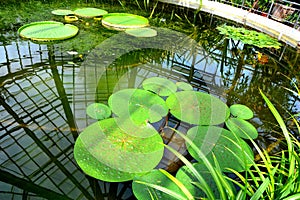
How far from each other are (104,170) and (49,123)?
831mm

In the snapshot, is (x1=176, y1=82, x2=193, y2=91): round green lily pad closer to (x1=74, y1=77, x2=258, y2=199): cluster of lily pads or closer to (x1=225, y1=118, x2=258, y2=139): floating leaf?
(x1=74, y1=77, x2=258, y2=199): cluster of lily pads

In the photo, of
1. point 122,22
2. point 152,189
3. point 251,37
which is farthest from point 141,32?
point 152,189

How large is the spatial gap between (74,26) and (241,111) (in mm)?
Answer: 3057

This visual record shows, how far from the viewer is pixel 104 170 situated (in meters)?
1.60

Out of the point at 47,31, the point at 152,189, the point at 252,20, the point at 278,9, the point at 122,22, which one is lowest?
the point at 152,189

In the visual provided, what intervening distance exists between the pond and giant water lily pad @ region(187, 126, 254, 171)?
0.18m

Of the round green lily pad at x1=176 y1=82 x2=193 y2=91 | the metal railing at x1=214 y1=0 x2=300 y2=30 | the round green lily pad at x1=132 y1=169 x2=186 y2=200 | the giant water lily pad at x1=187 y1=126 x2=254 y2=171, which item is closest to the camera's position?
the round green lily pad at x1=132 y1=169 x2=186 y2=200

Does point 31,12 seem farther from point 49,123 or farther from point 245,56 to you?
point 245,56

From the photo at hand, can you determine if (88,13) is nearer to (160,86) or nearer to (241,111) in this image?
(160,86)

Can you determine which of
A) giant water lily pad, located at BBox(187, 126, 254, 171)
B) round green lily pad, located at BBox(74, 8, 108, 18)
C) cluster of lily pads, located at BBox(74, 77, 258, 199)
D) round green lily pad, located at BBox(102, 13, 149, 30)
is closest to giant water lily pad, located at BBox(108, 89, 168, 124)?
cluster of lily pads, located at BBox(74, 77, 258, 199)

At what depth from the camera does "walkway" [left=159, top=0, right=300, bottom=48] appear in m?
4.25

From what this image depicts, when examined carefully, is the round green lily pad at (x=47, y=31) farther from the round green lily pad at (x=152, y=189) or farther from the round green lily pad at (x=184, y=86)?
the round green lily pad at (x=152, y=189)

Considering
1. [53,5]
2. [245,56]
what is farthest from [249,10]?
[53,5]

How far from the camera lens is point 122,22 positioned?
436cm
